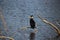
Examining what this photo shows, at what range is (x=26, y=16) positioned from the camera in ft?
10.2

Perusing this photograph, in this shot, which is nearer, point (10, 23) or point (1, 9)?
point (10, 23)

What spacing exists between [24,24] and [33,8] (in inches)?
22.6

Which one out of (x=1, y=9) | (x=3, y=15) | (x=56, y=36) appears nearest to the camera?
(x=56, y=36)

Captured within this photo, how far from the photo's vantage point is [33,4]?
3.53m

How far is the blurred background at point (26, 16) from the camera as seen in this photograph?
2621 mm

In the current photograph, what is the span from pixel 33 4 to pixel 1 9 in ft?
1.86

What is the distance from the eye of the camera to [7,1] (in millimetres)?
3602

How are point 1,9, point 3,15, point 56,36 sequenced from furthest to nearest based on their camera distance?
point 1,9 < point 3,15 < point 56,36

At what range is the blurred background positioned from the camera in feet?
8.60

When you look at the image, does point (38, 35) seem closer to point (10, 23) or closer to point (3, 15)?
point (10, 23)

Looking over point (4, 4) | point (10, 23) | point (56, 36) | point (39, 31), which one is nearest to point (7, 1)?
point (4, 4)

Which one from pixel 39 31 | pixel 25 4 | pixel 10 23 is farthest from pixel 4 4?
pixel 39 31

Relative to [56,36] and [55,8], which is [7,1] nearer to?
[55,8]

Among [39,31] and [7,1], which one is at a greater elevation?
[7,1]
